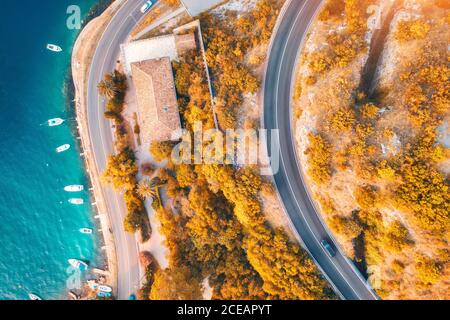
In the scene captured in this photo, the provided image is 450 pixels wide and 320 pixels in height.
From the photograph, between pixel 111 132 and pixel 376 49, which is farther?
pixel 111 132

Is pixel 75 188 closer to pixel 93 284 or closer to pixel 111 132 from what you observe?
pixel 111 132

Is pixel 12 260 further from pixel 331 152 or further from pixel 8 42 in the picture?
pixel 331 152

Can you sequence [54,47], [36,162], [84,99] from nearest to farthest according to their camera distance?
[84,99] < [54,47] < [36,162]

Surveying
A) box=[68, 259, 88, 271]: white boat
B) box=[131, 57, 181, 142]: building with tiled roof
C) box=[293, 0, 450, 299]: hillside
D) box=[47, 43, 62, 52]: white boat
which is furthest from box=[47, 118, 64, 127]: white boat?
box=[293, 0, 450, 299]: hillside

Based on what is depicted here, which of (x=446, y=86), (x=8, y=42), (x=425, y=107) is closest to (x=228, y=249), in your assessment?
(x=425, y=107)

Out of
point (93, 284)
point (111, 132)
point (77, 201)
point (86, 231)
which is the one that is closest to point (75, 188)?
point (77, 201)
